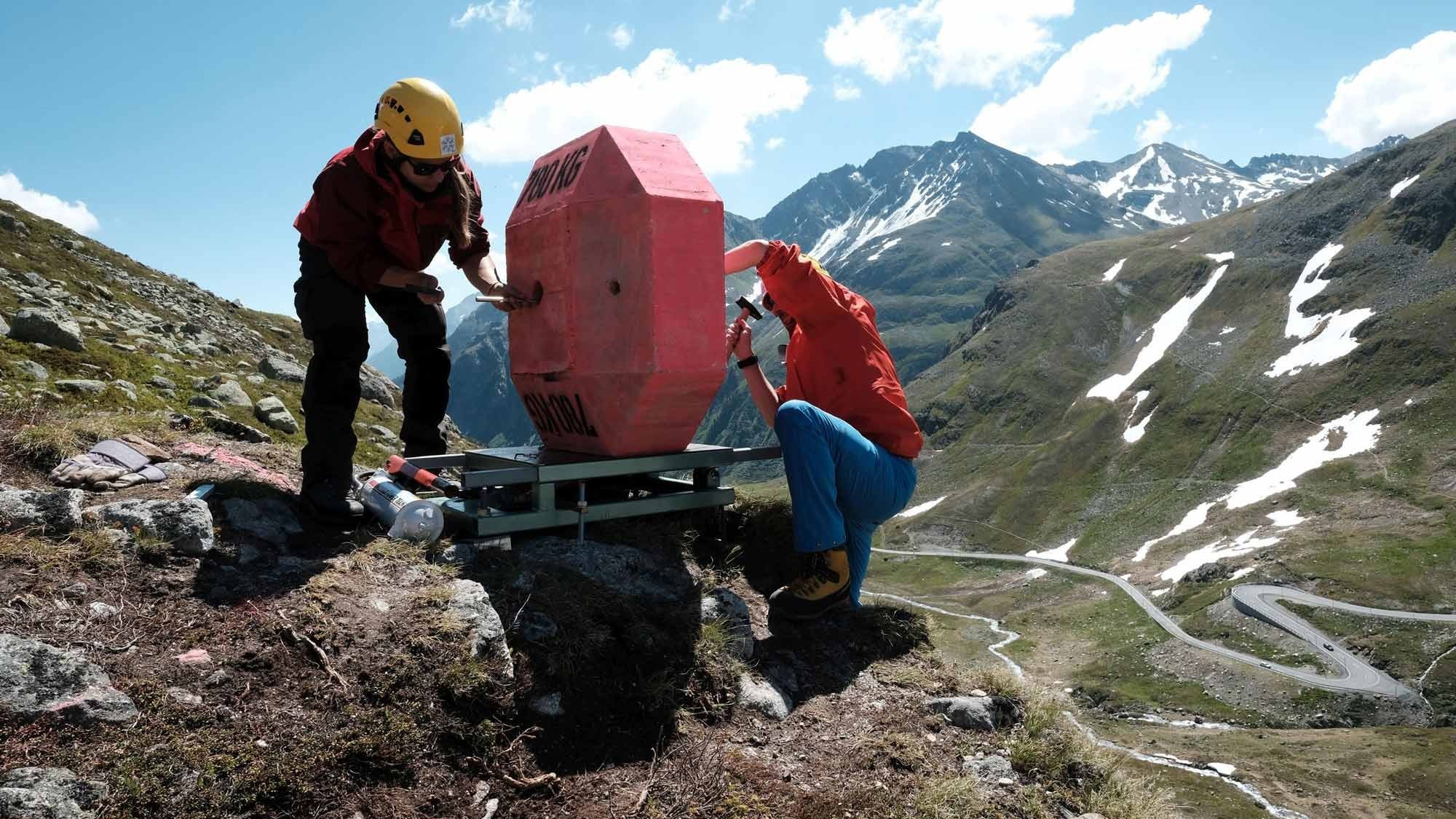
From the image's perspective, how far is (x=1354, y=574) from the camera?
86625mm

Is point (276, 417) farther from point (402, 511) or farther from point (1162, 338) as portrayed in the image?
point (1162, 338)

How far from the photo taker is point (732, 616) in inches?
271

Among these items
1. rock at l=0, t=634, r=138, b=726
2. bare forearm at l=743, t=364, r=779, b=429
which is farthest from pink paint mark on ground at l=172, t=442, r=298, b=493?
bare forearm at l=743, t=364, r=779, b=429

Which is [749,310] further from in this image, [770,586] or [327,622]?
[327,622]

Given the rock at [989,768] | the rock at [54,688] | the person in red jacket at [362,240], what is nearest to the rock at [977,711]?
the rock at [989,768]

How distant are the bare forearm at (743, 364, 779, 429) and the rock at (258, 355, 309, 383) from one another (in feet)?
59.1

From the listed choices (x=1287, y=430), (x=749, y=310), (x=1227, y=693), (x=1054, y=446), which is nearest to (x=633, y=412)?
(x=749, y=310)

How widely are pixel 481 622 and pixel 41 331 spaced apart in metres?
13.6

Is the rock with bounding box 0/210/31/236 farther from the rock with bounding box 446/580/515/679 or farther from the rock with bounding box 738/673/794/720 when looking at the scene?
the rock with bounding box 738/673/794/720

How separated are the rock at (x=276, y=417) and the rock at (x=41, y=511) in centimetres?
867

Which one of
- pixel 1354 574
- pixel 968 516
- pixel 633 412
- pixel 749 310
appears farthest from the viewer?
pixel 968 516

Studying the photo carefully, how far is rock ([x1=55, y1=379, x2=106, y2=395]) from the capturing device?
11570 millimetres

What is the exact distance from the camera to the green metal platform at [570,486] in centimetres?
680

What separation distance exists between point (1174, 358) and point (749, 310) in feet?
553
